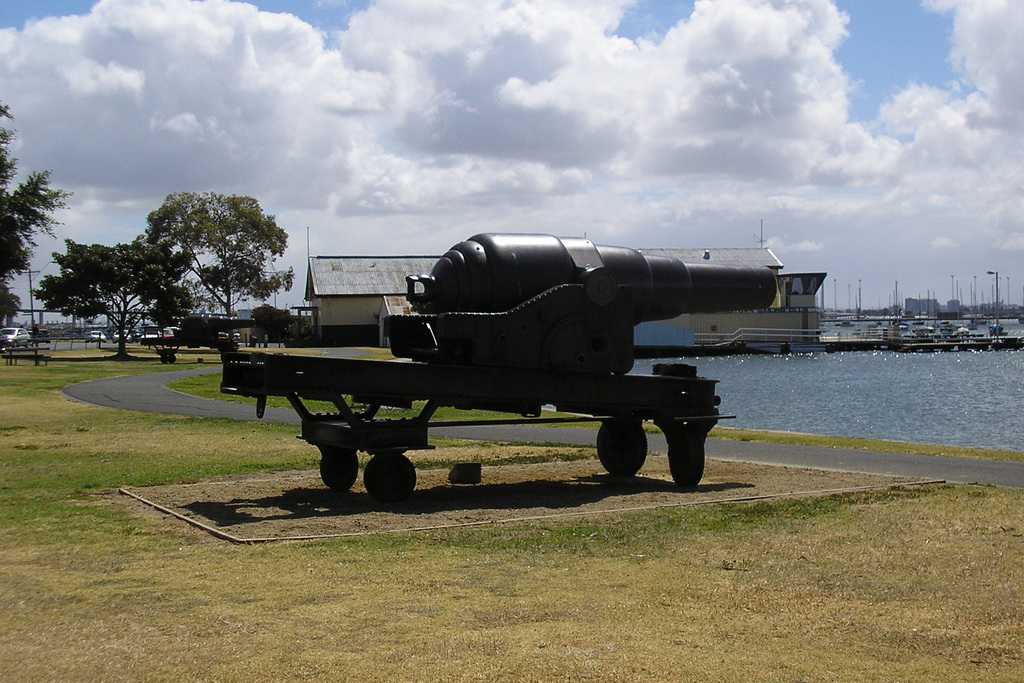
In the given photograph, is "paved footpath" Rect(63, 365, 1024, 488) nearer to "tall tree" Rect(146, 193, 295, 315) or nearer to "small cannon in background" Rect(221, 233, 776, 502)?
"small cannon in background" Rect(221, 233, 776, 502)

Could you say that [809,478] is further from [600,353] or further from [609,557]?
[609,557]

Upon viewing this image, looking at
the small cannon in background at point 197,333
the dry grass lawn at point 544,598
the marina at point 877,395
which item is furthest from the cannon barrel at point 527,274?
the small cannon in background at point 197,333

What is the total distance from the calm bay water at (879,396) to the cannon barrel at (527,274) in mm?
16893

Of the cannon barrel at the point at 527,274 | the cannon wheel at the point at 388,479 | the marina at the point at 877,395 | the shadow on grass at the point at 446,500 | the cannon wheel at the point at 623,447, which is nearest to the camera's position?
the shadow on grass at the point at 446,500

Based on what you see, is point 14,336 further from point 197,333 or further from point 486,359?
point 486,359

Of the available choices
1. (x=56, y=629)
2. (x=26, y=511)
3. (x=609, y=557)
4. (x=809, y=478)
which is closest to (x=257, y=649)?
(x=56, y=629)

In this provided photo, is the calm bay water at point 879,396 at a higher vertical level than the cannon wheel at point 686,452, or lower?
lower

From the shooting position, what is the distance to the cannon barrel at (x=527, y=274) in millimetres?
10617

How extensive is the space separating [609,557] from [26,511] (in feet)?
17.3

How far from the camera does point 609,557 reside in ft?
25.8

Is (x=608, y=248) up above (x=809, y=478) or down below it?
above

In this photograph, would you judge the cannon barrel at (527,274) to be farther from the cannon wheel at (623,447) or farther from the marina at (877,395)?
the marina at (877,395)

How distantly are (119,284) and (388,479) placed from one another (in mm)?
53979

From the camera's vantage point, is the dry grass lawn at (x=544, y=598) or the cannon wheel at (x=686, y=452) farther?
the cannon wheel at (x=686, y=452)
